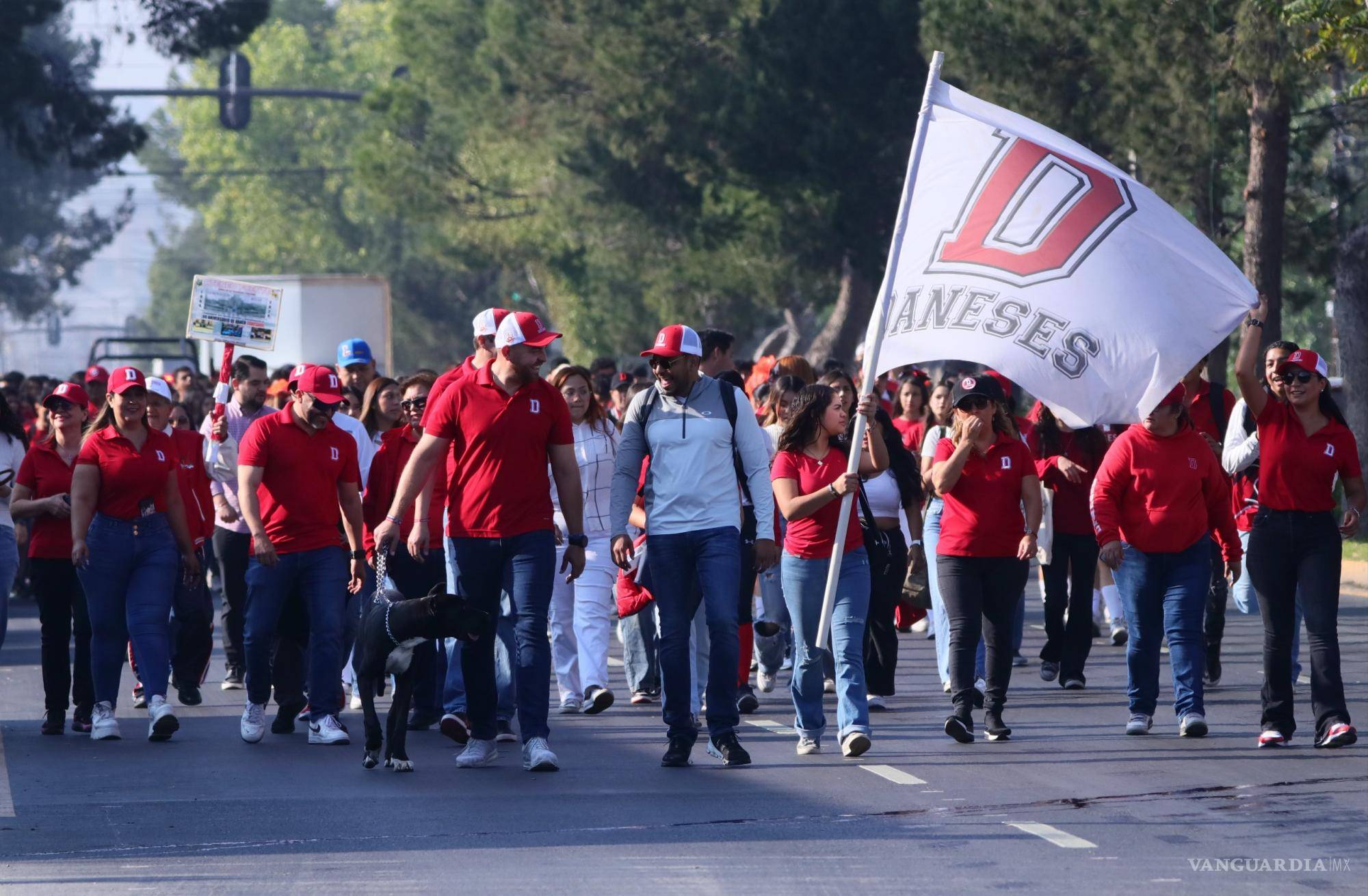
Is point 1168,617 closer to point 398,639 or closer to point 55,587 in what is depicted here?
point 398,639

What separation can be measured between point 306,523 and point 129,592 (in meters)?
1.04

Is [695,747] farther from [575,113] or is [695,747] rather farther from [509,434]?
[575,113]

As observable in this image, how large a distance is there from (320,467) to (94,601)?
1.37 meters

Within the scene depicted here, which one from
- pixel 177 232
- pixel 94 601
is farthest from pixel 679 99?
pixel 177 232

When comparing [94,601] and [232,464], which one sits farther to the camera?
[232,464]

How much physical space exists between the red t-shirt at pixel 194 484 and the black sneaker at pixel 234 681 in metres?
1.58

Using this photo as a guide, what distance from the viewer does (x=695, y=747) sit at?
1016cm

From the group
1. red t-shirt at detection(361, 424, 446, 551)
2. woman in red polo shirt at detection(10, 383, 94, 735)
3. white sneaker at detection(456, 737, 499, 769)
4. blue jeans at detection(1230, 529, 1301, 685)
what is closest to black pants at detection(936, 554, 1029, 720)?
blue jeans at detection(1230, 529, 1301, 685)

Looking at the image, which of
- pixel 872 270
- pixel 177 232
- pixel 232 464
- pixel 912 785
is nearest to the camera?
pixel 912 785

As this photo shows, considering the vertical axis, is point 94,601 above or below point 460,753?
above

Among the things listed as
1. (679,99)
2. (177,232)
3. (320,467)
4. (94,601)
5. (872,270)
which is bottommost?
(94,601)

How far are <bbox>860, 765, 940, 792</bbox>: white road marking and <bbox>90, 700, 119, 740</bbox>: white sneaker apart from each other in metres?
3.85

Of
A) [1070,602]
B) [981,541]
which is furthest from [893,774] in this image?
[1070,602]

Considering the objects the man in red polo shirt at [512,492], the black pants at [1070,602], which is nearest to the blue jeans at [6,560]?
the man in red polo shirt at [512,492]
